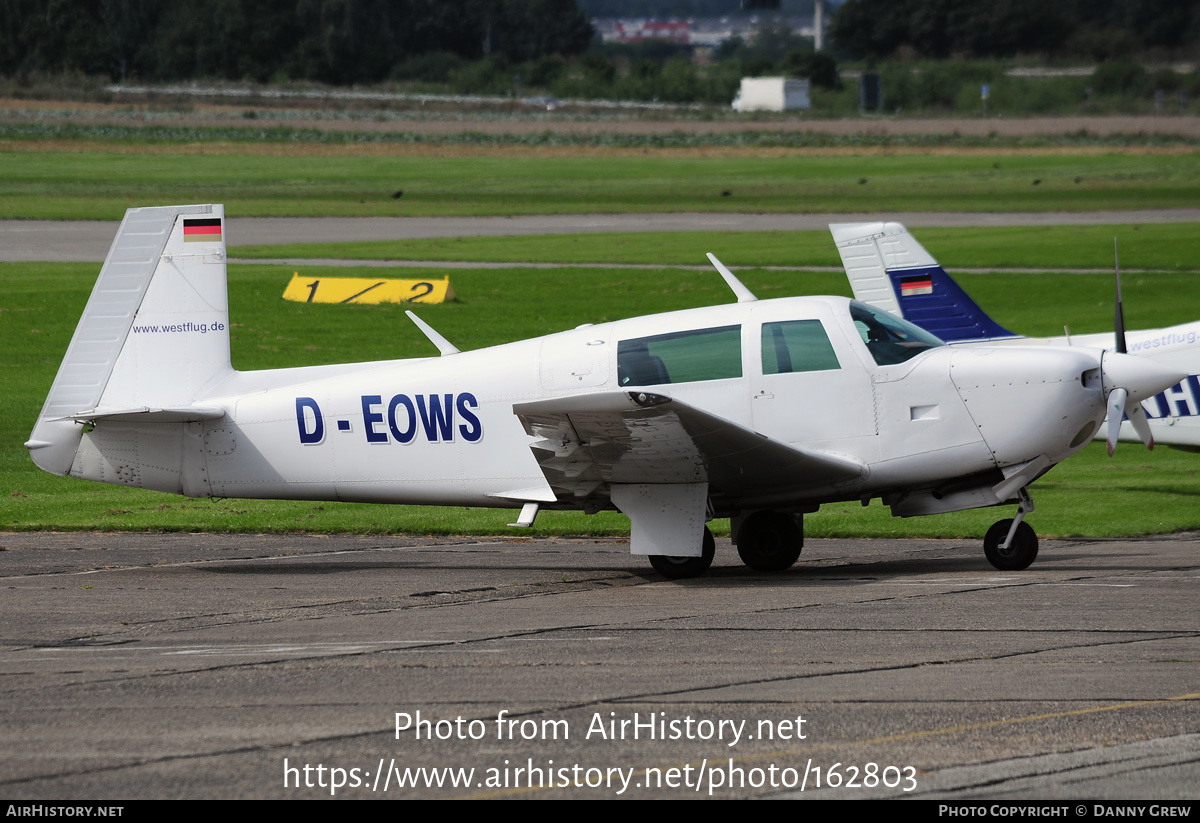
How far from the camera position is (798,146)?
89688 mm

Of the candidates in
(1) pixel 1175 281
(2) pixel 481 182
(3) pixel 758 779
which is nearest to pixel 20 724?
(3) pixel 758 779

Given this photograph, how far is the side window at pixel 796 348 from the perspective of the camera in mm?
12789

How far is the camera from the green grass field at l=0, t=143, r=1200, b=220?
55875 mm

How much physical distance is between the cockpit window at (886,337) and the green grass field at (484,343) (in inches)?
178

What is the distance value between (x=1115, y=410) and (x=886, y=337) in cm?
197

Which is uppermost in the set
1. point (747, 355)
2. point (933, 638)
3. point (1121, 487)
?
point (747, 355)

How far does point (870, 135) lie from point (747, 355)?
89.9 metres

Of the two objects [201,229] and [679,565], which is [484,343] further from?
[679,565]

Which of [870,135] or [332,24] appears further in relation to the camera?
[332,24]

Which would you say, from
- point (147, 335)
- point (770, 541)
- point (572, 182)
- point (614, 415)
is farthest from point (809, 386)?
point (572, 182)

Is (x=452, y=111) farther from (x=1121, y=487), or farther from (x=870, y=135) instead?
(x=1121, y=487)

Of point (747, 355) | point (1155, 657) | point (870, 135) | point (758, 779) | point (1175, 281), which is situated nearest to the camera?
point (758, 779)

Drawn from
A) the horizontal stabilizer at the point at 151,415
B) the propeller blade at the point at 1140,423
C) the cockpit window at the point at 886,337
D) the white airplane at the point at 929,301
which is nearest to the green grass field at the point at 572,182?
the white airplane at the point at 929,301

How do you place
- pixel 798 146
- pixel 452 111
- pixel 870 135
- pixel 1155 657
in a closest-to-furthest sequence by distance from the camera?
pixel 1155 657 < pixel 798 146 < pixel 870 135 < pixel 452 111
